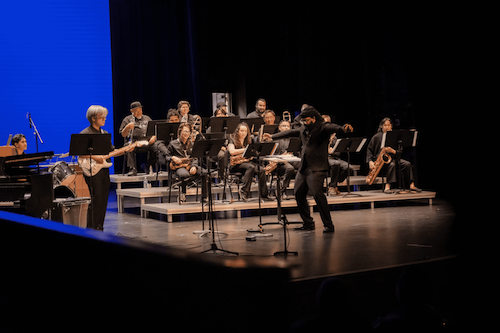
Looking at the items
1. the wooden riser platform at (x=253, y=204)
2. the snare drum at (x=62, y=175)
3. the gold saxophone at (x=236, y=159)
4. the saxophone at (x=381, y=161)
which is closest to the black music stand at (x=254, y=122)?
the gold saxophone at (x=236, y=159)

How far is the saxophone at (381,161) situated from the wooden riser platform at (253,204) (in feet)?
1.18

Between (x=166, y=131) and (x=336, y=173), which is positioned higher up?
(x=166, y=131)

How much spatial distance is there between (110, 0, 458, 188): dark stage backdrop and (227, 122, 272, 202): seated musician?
3.95m

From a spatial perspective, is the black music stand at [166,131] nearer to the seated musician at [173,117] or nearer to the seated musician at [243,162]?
the seated musician at [243,162]

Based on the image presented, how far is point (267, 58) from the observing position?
13.5 meters

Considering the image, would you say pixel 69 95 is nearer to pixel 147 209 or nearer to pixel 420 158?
pixel 147 209

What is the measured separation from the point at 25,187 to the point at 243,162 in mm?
4322

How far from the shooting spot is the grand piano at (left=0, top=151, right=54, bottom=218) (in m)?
5.45

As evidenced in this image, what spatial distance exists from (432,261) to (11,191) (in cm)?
427

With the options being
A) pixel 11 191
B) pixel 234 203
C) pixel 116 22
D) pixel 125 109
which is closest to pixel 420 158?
pixel 234 203

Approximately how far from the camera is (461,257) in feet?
17.0

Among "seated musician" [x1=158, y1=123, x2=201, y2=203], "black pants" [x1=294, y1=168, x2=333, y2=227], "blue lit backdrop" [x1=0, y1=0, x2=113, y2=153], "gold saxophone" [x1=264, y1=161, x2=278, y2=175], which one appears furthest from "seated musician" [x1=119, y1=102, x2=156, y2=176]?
"black pants" [x1=294, y1=168, x2=333, y2=227]

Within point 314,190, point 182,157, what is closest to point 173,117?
point 182,157

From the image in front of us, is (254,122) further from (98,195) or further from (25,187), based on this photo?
(25,187)
